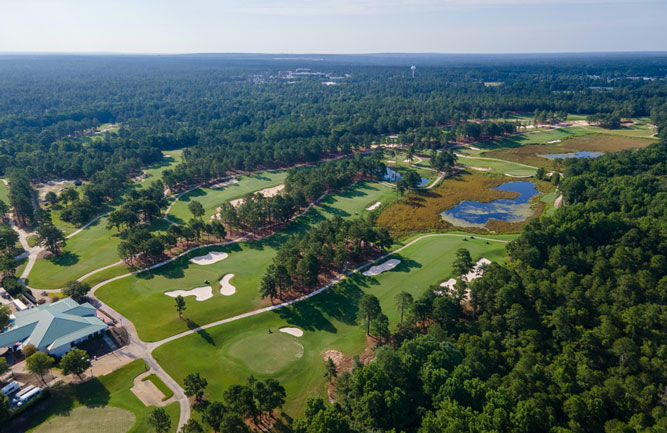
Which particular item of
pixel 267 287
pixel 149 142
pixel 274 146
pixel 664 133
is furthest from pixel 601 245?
pixel 149 142

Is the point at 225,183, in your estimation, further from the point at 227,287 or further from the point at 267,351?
the point at 267,351

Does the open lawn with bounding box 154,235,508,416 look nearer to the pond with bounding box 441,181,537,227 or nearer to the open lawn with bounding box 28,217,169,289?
the pond with bounding box 441,181,537,227

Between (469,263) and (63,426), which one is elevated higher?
(469,263)

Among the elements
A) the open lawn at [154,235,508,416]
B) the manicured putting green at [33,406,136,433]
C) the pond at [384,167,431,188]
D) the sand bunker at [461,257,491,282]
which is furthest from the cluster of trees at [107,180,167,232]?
the sand bunker at [461,257,491,282]

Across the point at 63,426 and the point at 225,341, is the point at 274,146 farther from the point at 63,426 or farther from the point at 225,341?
the point at 63,426

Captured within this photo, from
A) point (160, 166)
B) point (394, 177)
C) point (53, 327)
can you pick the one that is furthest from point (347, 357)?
point (160, 166)
